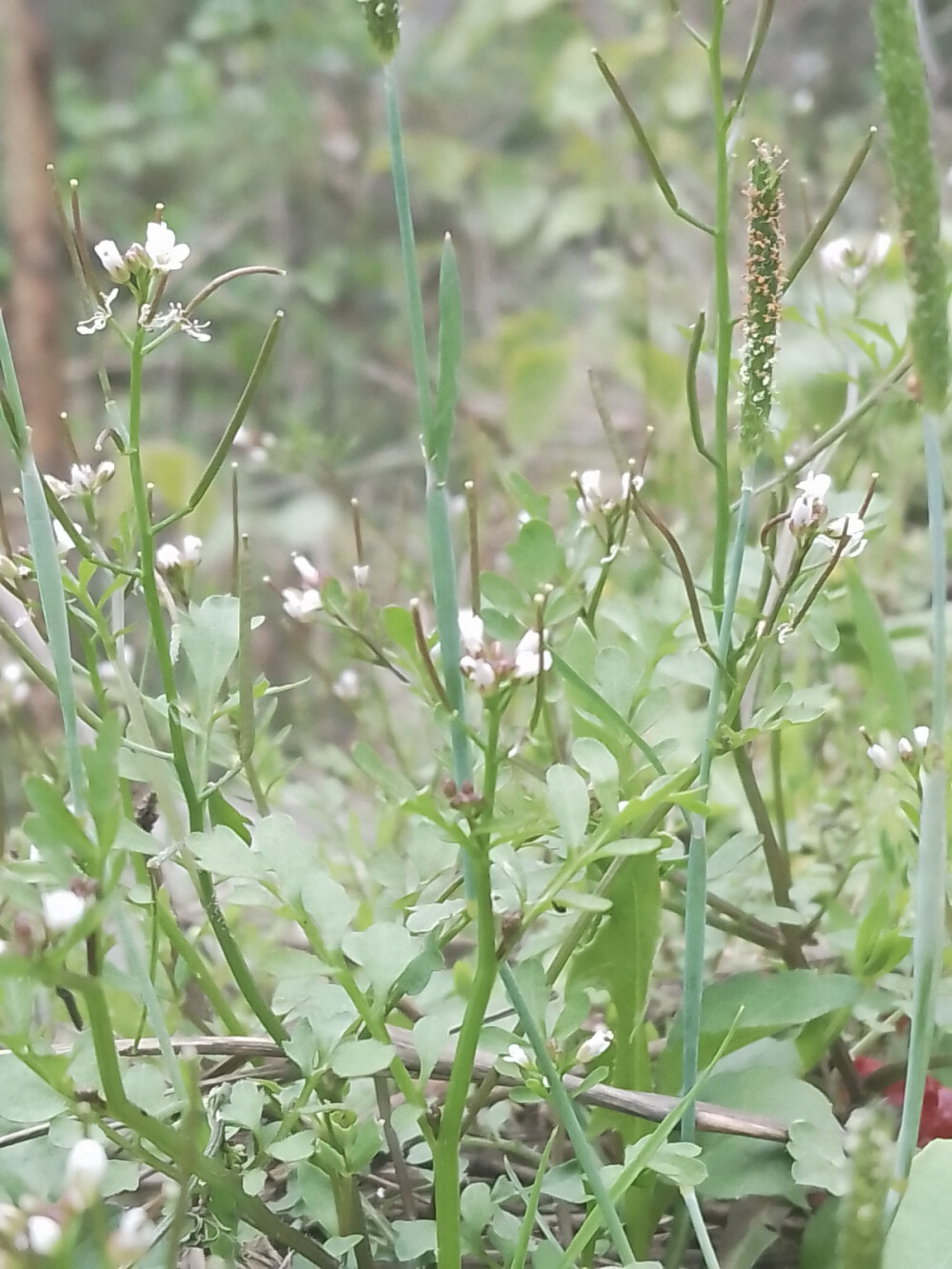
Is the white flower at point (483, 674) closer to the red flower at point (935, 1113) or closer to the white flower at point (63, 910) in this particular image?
the white flower at point (63, 910)

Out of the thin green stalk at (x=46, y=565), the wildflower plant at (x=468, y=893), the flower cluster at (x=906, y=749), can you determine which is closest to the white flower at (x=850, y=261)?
the wildflower plant at (x=468, y=893)

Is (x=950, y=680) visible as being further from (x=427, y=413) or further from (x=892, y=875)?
(x=427, y=413)

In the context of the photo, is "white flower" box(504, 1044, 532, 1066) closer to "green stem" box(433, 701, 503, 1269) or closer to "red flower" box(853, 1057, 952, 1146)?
"green stem" box(433, 701, 503, 1269)

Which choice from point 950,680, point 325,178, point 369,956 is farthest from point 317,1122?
point 325,178

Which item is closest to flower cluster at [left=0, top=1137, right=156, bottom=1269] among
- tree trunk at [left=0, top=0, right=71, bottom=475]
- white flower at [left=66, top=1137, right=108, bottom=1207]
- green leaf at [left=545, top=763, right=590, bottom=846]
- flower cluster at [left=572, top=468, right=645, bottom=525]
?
white flower at [left=66, top=1137, right=108, bottom=1207]

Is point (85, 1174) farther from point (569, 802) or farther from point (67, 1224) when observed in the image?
point (569, 802)
